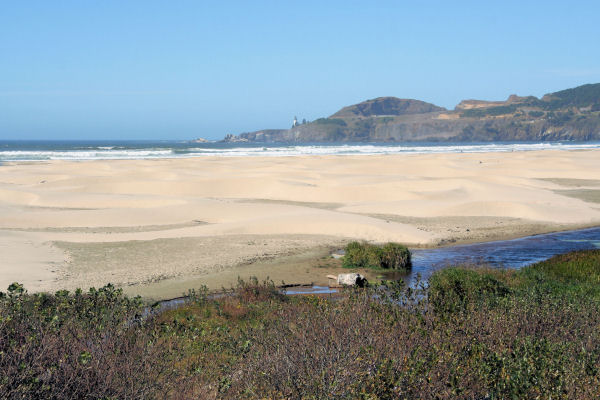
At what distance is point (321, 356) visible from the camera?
18.2ft

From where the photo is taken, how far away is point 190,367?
6.63 metres

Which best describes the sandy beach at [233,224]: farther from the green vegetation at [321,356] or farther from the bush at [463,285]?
the green vegetation at [321,356]

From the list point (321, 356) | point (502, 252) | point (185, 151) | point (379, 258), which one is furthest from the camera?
point (185, 151)

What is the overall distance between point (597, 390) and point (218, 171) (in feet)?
159

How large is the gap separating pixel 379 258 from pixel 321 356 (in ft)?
34.8

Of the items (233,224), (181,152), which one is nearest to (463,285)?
(233,224)

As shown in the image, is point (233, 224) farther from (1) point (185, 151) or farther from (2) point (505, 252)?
(1) point (185, 151)

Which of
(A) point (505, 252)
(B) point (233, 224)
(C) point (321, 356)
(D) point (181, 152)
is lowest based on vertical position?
(D) point (181, 152)

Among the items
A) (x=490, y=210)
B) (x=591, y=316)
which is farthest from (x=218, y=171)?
(x=591, y=316)

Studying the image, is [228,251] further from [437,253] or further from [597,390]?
[597,390]

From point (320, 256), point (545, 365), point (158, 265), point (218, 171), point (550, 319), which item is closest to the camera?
point (545, 365)

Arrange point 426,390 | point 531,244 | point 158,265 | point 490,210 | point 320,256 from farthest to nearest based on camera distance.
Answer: point 490,210, point 531,244, point 320,256, point 158,265, point 426,390

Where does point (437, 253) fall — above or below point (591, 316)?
below

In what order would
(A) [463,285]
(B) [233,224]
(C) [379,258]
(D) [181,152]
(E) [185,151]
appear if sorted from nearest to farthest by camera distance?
(A) [463,285] → (C) [379,258] → (B) [233,224] → (D) [181,152] → (E) [185,151]
